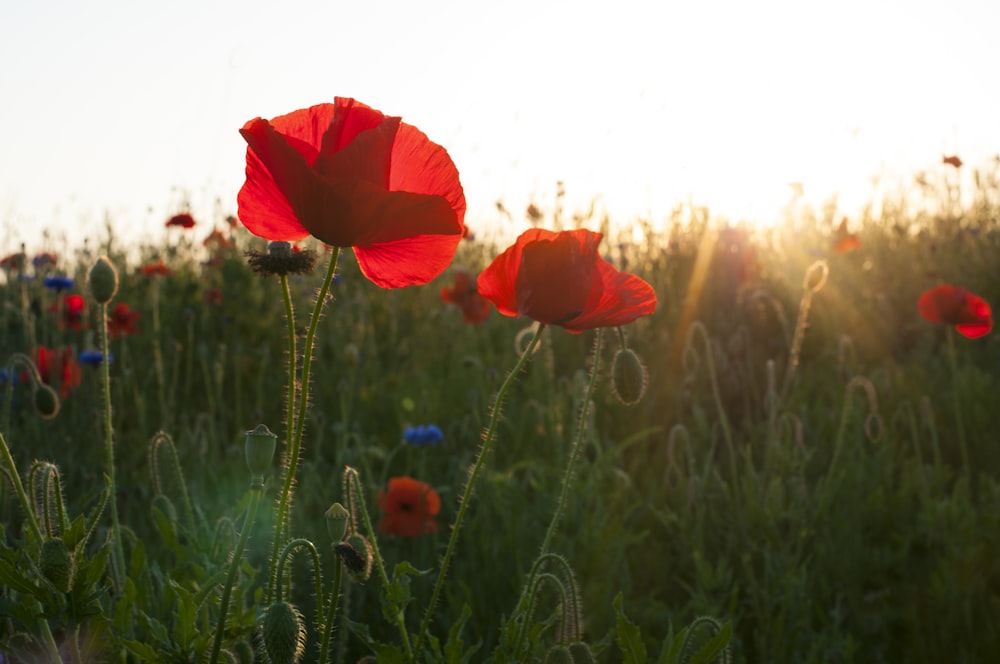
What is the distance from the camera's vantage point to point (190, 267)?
5.82 m

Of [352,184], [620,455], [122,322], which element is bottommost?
[620,455]

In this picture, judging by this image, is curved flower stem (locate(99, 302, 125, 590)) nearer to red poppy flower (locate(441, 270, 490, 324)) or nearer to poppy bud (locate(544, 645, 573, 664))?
poppy bud (locate(544, 645, 573, 664))

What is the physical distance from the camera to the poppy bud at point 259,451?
3.19 ft

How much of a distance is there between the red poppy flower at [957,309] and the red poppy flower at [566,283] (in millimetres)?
2262

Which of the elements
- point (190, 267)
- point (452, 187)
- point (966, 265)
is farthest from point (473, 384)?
point (966, 265)

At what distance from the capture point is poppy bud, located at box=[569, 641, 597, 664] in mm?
1298

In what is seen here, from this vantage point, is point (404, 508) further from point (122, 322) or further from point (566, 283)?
point (122, 322)

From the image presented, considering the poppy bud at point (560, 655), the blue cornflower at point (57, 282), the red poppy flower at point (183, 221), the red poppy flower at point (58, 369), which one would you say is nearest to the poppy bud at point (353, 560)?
the poppy bud at point (560, 655)

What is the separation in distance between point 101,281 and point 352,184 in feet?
2.14

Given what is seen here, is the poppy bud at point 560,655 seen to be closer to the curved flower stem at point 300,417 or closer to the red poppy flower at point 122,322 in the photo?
the curved flower stem at point 300,417

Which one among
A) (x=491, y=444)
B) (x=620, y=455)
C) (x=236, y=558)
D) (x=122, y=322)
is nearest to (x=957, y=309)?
(x=620, y=455)

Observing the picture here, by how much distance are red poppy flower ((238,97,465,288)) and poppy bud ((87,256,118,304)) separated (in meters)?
0.45

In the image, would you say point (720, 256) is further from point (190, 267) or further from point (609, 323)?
point (609, 323)

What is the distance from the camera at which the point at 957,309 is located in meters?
3.23
